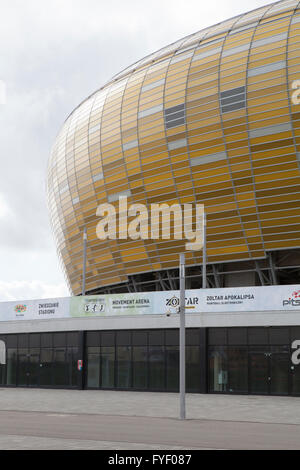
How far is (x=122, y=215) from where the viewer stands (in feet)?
177

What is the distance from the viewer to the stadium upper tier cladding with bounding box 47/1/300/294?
45438 mm

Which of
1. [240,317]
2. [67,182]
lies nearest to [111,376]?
[240,317]

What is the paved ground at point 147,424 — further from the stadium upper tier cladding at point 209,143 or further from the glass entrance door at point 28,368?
the stadium upper tier cladding at point 209,143

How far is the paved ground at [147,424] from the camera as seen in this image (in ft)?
49.3

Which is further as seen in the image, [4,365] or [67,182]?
[67,182]

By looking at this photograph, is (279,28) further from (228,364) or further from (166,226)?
(228,364)

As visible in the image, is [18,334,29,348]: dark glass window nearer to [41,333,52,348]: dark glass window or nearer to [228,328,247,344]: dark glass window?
[41,333,52,348]: dark glass window

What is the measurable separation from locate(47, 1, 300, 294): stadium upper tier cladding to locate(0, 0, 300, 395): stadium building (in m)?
0.11

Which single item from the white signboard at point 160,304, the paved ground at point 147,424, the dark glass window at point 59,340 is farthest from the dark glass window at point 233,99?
the paved ground at point 147,424

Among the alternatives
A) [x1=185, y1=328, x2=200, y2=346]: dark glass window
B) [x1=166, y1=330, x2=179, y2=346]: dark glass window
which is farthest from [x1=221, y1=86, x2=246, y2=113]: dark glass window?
[x1=166, y1=330, x2=179, y2=346]: dark glass window

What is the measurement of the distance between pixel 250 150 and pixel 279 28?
10.1 metres

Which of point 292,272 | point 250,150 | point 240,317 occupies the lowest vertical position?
point 240,317

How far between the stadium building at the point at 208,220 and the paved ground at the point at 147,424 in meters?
5.56

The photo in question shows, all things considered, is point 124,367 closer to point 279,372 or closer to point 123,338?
point 123,338
